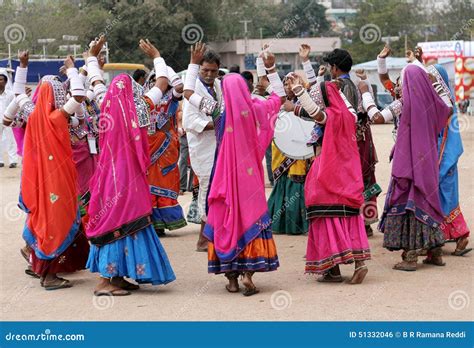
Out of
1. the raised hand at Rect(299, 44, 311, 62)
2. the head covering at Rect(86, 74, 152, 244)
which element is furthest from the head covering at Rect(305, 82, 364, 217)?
the head covering at Rect(86, 74, 152, 244)

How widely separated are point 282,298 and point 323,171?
1.16 m

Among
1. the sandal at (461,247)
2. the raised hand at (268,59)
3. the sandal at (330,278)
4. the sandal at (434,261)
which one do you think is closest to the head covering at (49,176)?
the raised hand at (268,59)

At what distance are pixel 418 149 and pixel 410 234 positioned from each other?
764 mm

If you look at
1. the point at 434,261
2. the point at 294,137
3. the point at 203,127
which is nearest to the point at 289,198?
the point at 294,137

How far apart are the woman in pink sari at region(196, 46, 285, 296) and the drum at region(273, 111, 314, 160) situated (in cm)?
317

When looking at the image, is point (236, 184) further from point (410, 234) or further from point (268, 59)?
point (410, 234)

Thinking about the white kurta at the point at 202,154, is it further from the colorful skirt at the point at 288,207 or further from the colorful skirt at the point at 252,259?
the colorful skirt at the point at 252,259

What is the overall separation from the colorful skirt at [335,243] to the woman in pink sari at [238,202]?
49 cm

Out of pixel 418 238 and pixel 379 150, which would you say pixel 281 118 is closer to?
pixel 418 238

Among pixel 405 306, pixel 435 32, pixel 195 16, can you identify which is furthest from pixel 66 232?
pixel 435 32

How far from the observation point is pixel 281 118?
35.1 ft

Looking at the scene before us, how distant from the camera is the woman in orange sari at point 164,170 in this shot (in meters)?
9.98

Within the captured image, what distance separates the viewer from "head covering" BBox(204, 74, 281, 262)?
23.2 ft

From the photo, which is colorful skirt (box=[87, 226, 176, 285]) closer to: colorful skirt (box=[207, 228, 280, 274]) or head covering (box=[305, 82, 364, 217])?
colorful skirt (box=[207, 228, 280, 274])
